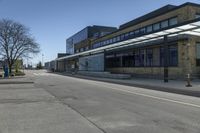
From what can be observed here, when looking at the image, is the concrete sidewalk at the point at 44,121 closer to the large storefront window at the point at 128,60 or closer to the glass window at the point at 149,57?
the glass window at the point at 149,57

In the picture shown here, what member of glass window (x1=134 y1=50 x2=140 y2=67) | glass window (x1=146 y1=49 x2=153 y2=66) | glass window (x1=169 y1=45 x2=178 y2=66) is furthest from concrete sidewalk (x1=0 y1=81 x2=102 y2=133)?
glass window (x1=134 y1=50 x2=140 y2=67)

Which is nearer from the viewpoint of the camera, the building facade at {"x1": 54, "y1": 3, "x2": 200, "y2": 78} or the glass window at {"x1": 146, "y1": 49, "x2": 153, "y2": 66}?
the building facade at {"x1": 54, "y1": 3, "x2": 200, "y2": 78}

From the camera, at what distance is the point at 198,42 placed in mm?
28469

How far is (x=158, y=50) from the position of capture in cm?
3278

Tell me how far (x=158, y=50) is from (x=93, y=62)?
74.2 ft

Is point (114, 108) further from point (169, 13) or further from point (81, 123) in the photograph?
point (169, 13)

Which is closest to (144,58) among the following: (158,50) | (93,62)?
(158,50)

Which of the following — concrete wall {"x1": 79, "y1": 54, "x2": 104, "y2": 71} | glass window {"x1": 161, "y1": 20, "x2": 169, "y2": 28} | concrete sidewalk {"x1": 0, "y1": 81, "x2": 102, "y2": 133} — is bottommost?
concrete sidewalk {"x1": 0, "y1": 81, "x2": 102, "y2": 133}

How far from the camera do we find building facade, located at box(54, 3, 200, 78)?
2753cm

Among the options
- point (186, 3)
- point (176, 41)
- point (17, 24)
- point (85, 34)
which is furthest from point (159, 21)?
point (85, 34)

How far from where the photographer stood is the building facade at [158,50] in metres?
27.5

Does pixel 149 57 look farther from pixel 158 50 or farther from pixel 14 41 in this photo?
pixel 14 41

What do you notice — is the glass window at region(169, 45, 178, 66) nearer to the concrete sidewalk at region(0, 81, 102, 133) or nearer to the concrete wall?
the concrete wall

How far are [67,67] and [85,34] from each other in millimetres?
14802
